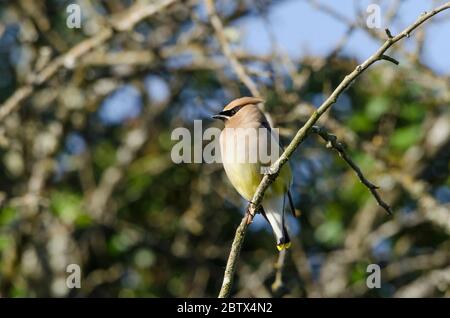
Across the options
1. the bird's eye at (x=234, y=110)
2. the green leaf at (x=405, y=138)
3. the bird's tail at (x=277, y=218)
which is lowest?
the bird's tail at (x=277, y=218)

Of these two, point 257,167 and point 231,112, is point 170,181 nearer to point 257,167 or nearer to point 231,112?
point 231,112

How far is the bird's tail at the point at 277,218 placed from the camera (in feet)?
17.5

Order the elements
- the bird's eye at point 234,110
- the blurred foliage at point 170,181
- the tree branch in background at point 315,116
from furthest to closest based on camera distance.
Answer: the blurred foliage at point 170,181
the bird's eye at point 234,110
the tree branch in background at point 315,116

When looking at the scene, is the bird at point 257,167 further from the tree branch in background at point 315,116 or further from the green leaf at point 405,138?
the green leaf at point 405,138

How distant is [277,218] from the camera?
540 centimetres

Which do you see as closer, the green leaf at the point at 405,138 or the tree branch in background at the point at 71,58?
the tree branch in background at the point at 71,58

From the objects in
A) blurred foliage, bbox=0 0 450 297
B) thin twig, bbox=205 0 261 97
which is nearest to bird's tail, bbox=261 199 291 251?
thin twig, bbox=205 0 261 97

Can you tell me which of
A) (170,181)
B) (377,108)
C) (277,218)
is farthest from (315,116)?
(170,181)

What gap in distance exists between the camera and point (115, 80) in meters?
8.39

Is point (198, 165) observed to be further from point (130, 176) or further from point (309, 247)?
point (309, 247)

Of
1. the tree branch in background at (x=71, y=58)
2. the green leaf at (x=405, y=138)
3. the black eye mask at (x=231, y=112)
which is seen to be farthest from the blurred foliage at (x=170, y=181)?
the black eye mask at (x=231, y=112)

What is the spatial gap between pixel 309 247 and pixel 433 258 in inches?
61.6
